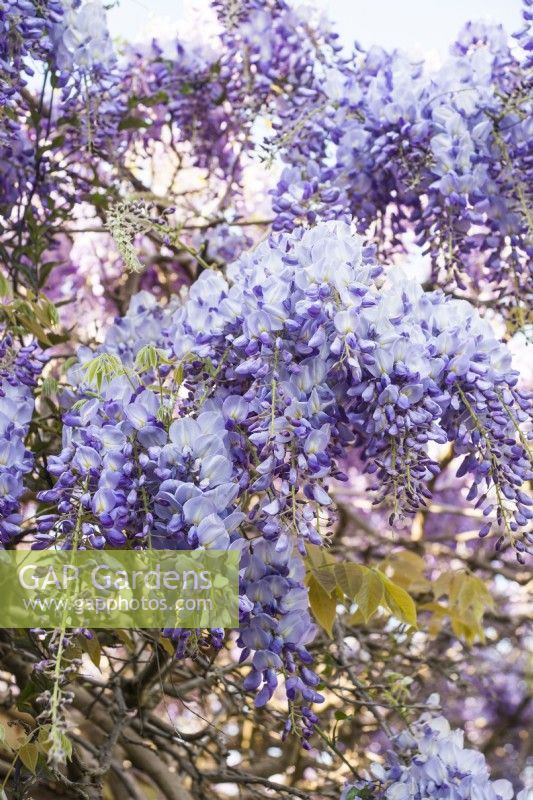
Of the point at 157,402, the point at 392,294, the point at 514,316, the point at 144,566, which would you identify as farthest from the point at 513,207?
the point at 144,566

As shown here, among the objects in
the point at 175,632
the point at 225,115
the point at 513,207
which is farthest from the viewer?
the point at 225,115

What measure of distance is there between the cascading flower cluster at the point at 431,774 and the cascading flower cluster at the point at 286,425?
331 millimetres

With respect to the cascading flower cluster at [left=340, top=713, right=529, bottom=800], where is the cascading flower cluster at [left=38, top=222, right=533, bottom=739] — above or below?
above

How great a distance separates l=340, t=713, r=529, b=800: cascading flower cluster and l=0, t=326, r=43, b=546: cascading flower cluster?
696 millimetres

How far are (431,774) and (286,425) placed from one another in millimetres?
659

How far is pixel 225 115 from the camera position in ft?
8.27

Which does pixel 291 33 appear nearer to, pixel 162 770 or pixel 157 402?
pixel 157 402

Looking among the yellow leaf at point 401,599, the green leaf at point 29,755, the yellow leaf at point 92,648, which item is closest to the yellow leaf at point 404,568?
the yellow leaf at point 401,599

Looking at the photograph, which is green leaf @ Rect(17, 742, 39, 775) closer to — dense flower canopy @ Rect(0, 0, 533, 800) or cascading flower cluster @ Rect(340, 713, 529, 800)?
dense flower canopy @ Rect(0, 0, 533, 800)

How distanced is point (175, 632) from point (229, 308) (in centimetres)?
46

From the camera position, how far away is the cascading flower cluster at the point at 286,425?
1243 millimetres

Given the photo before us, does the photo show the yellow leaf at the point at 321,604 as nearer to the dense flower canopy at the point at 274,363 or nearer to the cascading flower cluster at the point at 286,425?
the dense flower canopy at the point at 274,363

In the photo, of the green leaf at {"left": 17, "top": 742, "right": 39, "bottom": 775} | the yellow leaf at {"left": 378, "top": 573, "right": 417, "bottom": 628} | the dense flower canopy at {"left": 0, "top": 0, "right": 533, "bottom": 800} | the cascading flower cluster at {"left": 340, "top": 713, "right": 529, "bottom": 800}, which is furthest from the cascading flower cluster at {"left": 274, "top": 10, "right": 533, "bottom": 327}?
the green leaf at {"left": 17, "top": 742, "right": 39, "bottom": 775}

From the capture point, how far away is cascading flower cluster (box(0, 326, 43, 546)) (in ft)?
4.45
